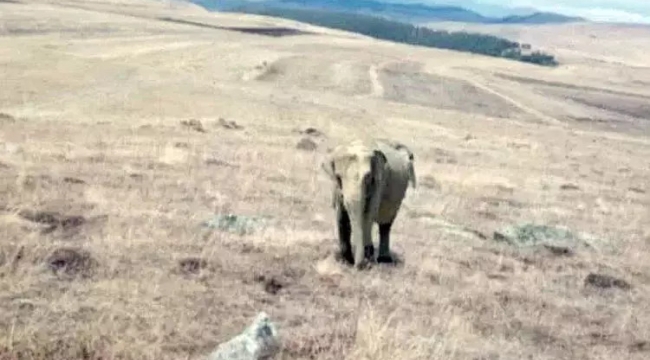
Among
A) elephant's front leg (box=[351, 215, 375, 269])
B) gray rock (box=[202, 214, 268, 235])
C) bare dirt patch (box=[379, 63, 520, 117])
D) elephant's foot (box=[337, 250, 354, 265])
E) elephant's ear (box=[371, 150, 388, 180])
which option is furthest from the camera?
bare dirt patch (box=[379, 63, 520, 117])

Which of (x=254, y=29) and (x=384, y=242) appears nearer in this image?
(x=384, y=242)

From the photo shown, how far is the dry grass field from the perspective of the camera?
35.1 feet

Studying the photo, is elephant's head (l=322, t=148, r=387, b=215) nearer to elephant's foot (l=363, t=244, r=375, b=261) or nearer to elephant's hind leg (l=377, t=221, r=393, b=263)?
elephant's foot (l=363, t=244, r=375, b=261)

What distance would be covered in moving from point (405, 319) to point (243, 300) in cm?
166

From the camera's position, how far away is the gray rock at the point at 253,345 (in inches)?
371

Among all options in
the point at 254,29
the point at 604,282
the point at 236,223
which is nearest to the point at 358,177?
the point at 236,223

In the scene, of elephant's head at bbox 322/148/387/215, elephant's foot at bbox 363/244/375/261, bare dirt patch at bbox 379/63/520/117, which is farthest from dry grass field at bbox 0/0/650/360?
bare dirt patch at bbox 379/63/520/117

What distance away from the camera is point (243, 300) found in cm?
1203

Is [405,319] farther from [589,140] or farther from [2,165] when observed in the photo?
[589,140]

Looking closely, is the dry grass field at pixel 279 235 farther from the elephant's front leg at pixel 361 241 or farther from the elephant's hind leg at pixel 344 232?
the elephant's hind leg at pixel 344 232

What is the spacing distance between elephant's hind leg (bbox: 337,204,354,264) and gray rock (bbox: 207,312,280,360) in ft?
17.3

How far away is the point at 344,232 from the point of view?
15586 mm

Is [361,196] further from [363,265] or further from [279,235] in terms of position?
[279,235]

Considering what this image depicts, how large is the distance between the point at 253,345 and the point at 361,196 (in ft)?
19.1
